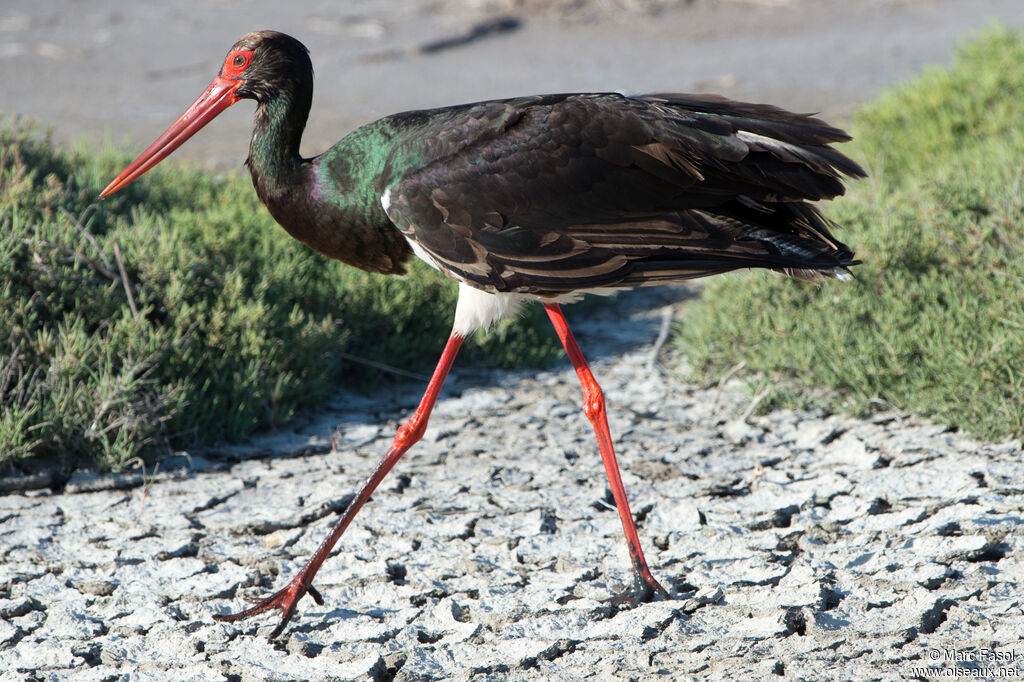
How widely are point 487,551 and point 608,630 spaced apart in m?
0.63

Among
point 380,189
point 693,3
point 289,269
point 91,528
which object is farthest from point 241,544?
point 693,3

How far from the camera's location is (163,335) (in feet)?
15.1

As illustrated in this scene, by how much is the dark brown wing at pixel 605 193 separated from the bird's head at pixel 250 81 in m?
0.51

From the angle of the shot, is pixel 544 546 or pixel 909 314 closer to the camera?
pixel 544 546

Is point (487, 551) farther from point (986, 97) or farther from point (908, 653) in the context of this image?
point (986, 97)

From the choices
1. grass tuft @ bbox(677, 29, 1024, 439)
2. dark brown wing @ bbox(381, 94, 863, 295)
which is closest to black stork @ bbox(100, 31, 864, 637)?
dark brown wing @ bbox(381, 94, 863, 295)

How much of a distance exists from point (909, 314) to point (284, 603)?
2.97m

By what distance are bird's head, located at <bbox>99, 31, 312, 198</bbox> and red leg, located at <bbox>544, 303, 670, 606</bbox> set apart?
1184 millimetres

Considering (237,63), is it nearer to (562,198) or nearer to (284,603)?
(562,198)

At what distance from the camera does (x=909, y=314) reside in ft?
15.9

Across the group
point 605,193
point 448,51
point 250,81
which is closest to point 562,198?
point 605,193

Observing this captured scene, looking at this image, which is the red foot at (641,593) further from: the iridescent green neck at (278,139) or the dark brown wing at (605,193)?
the iridescent green neck at (278,139)

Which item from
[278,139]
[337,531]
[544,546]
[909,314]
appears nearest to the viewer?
[337,531]

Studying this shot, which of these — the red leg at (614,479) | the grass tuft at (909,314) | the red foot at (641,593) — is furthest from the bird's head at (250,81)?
the grass tuft at (909,314)
